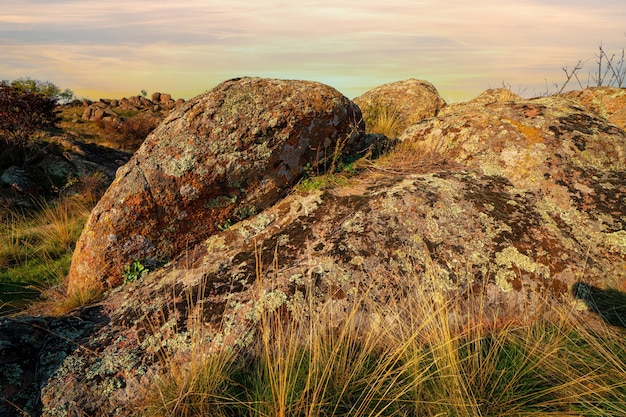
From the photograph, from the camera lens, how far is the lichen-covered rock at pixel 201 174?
4.25 m

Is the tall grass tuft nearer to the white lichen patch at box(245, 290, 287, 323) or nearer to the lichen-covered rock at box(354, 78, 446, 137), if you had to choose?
the white lichen patch at box(245, 290, 287, 323)

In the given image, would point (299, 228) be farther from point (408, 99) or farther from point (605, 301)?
point (408, 99)

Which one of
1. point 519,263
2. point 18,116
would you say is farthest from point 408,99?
point 18,116

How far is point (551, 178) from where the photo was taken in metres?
4.36

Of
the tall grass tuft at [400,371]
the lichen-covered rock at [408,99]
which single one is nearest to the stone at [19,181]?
the lichen-covered rock at [408,99]

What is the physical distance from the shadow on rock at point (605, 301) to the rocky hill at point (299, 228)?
79mm

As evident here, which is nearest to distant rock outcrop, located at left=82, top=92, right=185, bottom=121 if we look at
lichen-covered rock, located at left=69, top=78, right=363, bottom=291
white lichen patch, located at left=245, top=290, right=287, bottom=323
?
lichen-covered rock, located at left=69, top=78, right=363, bottom=291

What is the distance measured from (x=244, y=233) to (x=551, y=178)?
3.10 metres

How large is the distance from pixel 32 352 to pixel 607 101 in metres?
8.89

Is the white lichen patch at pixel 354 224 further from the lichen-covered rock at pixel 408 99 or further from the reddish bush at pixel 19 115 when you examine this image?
the reddish bush at pixel 19 115

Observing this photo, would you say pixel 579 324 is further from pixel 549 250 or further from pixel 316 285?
pixel 316 285

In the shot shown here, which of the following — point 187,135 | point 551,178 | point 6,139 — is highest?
point 187,135

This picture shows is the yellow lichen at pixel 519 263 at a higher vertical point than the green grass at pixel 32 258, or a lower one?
higher

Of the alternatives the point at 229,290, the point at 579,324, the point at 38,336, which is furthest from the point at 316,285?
the point at 38,336
